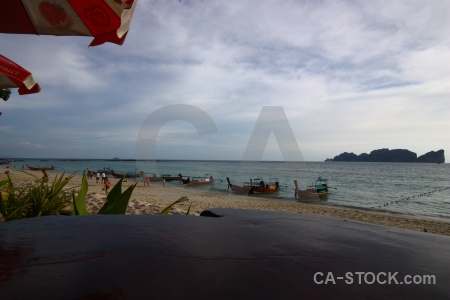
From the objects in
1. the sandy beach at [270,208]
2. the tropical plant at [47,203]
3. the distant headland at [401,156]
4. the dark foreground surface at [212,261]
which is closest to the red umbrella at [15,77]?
the sandy beach at [270,208]

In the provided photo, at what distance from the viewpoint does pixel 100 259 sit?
0.80 meters

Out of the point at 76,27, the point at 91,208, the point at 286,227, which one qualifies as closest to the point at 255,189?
the point at 91,208

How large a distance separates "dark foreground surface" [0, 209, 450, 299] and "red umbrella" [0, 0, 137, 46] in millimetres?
2979

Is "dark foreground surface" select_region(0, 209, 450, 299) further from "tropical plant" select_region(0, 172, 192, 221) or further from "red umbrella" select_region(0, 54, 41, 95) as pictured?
"red umbrella" select_region(0, 54, 41, 95)

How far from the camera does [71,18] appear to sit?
369 centimetres

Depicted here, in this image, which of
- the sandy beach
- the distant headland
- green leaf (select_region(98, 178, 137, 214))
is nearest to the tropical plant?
green leaf (select_region(98, 178, 137, 214))

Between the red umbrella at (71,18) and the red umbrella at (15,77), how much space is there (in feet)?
4.03

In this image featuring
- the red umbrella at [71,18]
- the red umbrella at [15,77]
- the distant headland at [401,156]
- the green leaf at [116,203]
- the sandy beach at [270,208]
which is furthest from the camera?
the distant headland at [401,156]

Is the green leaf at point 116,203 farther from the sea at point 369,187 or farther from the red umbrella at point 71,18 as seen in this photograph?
the sea at point 369,187

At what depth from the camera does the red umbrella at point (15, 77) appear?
5.00m

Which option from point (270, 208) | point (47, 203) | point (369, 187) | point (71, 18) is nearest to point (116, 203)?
point (47, 203)

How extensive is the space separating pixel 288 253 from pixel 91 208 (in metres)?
7.54

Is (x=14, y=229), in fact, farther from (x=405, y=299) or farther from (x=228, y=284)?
(x=405, y=299)

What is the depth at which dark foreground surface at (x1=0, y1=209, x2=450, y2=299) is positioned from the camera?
0.63 metres
